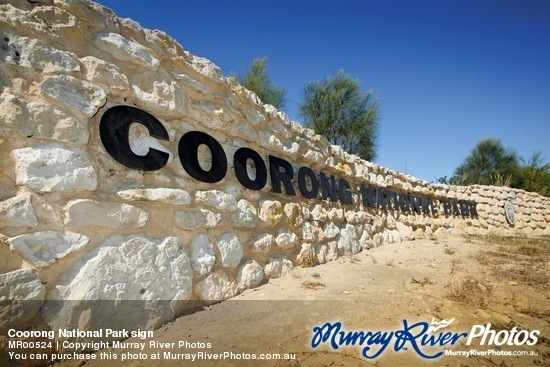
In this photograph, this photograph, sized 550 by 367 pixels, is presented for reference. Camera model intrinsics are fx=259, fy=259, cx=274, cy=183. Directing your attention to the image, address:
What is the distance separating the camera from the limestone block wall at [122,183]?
4.45ft

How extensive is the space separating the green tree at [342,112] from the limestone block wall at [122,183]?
6242 mm

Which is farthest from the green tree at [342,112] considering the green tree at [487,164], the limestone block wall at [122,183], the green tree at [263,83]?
the green tree at [487,164]

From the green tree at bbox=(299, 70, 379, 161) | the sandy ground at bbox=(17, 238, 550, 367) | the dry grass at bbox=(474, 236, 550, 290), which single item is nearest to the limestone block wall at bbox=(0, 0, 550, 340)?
the sandy ground at bbox=(17, 238, 550, 367)

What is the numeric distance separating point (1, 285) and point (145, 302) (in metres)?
0.68

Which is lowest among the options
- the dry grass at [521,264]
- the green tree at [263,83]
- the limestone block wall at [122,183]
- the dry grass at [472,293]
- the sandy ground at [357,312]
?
the sandy ground at [357,312]

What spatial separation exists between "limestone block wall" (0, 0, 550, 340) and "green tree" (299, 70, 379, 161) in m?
6.24

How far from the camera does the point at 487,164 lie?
50.0 ft

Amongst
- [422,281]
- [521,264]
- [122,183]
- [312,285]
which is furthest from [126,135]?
[521,264]

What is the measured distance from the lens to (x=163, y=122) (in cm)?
210

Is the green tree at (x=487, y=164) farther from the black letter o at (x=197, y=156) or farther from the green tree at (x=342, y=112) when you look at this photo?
the black letter o at (x=197, y=156)

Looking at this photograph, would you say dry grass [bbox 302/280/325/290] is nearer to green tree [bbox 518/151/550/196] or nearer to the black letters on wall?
the black letters on wall

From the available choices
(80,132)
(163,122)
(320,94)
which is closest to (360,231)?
(163,122)

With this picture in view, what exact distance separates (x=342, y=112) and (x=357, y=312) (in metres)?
7.91

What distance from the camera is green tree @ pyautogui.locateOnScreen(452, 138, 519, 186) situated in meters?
14.4
